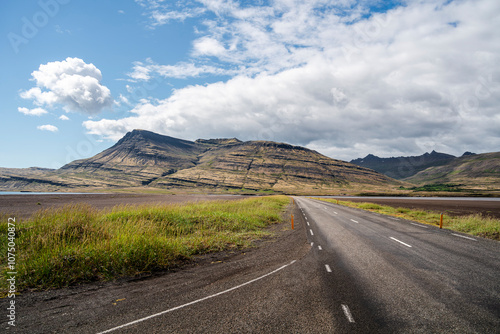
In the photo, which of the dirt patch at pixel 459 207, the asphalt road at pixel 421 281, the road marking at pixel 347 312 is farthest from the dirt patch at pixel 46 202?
the dirt patch at pixel 459 207

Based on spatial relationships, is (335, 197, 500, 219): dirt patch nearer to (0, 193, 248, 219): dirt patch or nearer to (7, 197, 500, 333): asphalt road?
(7, 197, 500, 333): asphalt road

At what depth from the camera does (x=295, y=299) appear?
5.88 meters

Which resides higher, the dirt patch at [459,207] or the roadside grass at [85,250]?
the roadside grass at [85,250]

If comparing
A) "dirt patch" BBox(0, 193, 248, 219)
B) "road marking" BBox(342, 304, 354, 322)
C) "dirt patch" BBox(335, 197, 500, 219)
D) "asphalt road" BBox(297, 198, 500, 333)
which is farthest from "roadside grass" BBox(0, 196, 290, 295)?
"dirt patch" BBox(335, 197, 500, 219)

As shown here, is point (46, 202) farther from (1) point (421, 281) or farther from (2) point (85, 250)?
(1) point (421, 281)

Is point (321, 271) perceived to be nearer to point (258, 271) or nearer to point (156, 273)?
point (258, 271)

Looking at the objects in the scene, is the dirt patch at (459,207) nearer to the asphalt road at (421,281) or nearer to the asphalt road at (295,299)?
the asphalt road at (421,281)

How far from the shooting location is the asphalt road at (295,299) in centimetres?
473

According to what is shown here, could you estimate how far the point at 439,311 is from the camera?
509 centimetres

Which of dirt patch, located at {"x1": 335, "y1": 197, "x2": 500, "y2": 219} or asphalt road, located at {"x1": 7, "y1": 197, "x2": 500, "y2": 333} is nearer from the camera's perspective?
asphalt road, located at {"x1": 7, "y1": 197, "x2": 500, "y2": 333}

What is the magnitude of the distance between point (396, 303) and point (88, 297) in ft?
25.1

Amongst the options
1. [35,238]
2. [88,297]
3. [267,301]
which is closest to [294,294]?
[267,301]

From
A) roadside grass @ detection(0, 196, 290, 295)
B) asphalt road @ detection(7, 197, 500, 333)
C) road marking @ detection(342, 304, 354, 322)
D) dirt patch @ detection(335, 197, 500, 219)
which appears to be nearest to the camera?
asphalt road @ detection(7, 197, 500, 333)

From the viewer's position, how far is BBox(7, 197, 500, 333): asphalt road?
4730 millimetres
